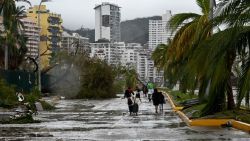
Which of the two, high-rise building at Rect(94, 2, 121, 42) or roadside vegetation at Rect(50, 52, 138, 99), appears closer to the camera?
roadside vegetation at Rect(50, 52, 138, 99)

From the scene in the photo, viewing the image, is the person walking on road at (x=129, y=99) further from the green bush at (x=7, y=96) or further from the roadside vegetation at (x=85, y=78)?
the roadside vegetation at (x=85, y=78)

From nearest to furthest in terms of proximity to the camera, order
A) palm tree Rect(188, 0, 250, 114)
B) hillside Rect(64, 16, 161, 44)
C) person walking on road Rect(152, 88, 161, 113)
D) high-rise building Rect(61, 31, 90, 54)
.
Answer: palm tree Rect(188, 0, 250, 114) < person walking on road Rect(152, 88, 161, 113) < high-rise building Rect(61, 31, 90, 54) < hillside Rect(64, 16, 161, 44)

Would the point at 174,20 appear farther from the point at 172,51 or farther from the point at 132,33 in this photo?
the point at 132,33

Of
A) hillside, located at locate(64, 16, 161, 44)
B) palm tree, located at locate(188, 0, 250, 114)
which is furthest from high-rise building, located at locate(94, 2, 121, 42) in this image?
palm tree, located at locate(188, 0, 250, 114)

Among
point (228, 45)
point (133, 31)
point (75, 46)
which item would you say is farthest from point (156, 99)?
point (133, 31)

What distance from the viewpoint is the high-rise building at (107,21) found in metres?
177

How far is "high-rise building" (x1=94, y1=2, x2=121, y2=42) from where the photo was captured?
177 m

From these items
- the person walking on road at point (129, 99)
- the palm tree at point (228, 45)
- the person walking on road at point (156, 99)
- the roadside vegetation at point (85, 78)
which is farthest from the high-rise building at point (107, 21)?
the palm tree at point (228, 45)

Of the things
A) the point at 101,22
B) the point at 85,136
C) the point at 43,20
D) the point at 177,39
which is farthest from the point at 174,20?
the point at 101,22

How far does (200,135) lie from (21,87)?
108 ft

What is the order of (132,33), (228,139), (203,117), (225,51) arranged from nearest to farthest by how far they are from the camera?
1. (228,139)
2. (225,51)
3. (203,117)
4. (132,33)

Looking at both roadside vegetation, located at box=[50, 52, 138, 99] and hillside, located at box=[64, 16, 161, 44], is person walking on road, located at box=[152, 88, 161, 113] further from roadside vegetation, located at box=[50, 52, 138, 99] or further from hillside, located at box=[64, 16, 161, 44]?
hillside, located at box=[64, 16, 161, 44]

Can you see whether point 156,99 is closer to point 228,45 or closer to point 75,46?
point 228,45

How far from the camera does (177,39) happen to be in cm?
2855
